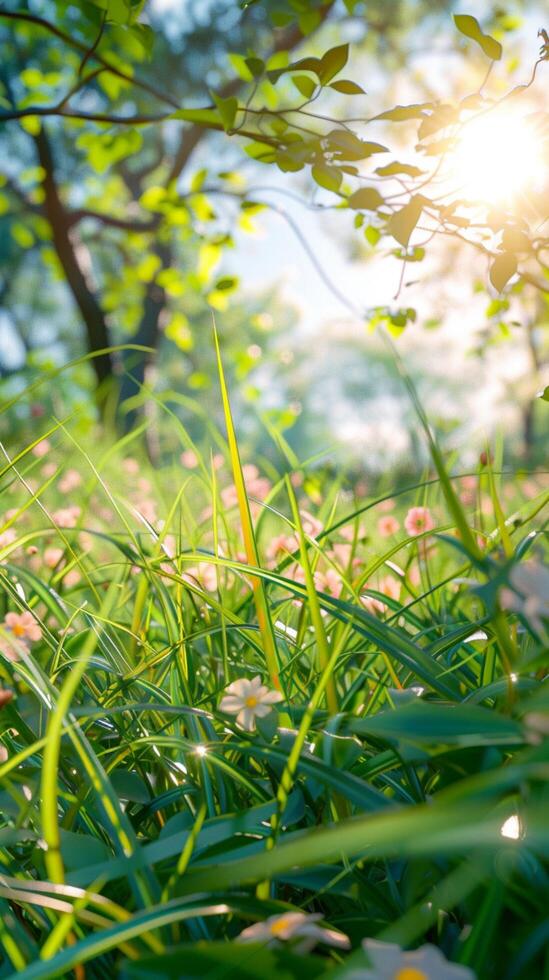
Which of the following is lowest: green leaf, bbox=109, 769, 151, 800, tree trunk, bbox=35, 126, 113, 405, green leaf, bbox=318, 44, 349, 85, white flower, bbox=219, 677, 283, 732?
green leaf, bbox=109, 769, 151, 800

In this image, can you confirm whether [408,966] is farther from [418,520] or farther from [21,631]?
[418,520]

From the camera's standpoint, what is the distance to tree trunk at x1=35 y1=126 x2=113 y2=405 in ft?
15.6

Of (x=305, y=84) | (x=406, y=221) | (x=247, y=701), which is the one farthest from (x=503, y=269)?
(x=247, y=701)

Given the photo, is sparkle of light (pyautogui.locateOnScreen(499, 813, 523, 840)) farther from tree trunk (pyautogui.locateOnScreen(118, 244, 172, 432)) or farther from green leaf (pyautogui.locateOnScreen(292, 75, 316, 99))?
tree trunk (pyautogui.locateOnScreen(118, 244, 172, 432))

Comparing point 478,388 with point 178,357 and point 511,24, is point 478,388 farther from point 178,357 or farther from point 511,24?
point 511,24

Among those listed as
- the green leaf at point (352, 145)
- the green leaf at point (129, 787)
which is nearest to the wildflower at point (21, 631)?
the green leaf at point (129, 787)

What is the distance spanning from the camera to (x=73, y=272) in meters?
5.39

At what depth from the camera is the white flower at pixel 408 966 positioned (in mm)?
344

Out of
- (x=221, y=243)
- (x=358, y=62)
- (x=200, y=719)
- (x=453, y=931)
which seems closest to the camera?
(x=453, y=931)

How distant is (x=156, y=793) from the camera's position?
735 mm

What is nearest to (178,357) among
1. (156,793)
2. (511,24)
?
(511,24)

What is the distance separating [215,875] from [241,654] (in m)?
0.57

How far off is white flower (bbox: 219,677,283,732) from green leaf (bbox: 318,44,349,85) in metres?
0.73

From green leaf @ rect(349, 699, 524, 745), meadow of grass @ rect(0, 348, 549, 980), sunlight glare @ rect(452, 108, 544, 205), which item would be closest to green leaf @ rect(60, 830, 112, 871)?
meadow of grass @ rect(0, 348, 549, 980)
